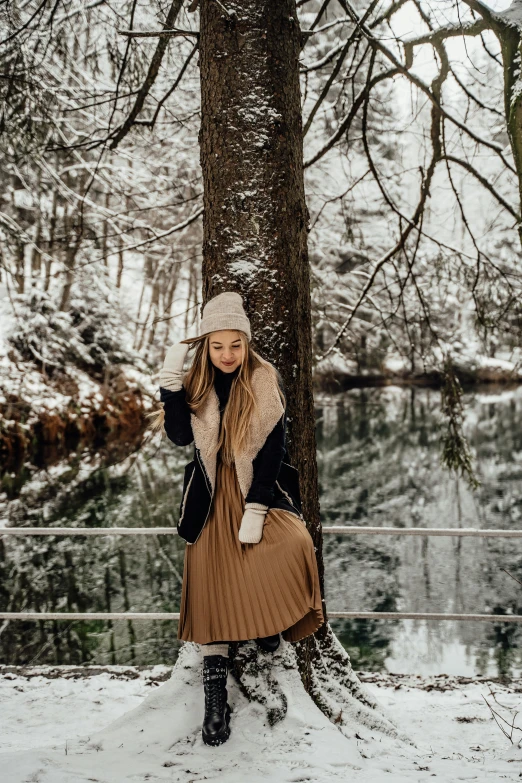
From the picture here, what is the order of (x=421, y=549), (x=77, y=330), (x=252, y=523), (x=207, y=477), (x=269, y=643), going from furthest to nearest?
(x=77, y=330) < (x=421, y=549) < (x=269, y=643) < (x=207, y=477) < (x=252, y=523)

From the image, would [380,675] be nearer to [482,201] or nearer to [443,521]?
[443,521]

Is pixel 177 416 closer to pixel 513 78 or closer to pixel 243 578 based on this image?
pixel 243 578

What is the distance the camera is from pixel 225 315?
256cm

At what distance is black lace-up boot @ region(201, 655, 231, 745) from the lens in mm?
2459

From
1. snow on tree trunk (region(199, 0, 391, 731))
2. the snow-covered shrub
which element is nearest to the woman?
snow on tree trunk (region(199, 0, 391, 731))

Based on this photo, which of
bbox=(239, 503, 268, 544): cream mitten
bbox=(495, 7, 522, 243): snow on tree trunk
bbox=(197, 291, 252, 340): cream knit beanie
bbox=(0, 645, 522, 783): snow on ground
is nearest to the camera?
bbox=(0, 645, 522, 783): snow on ground

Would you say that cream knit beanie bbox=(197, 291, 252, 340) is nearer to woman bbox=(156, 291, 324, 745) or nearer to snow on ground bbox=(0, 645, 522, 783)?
woman bbox=(156, 291, 324, 745)

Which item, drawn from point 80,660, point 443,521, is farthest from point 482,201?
point 80,660

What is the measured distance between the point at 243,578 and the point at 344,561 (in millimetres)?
6497

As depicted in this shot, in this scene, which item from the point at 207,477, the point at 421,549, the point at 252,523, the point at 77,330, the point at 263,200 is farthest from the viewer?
the point at 77,330

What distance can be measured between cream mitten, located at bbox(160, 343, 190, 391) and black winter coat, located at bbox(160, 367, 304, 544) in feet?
0.08

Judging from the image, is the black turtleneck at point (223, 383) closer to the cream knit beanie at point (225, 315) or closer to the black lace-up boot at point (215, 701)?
the cream knit beanie at point (225, 315)

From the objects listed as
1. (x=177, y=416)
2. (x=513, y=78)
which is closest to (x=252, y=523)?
(x=177, y=416)

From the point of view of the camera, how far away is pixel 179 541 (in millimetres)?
9719
